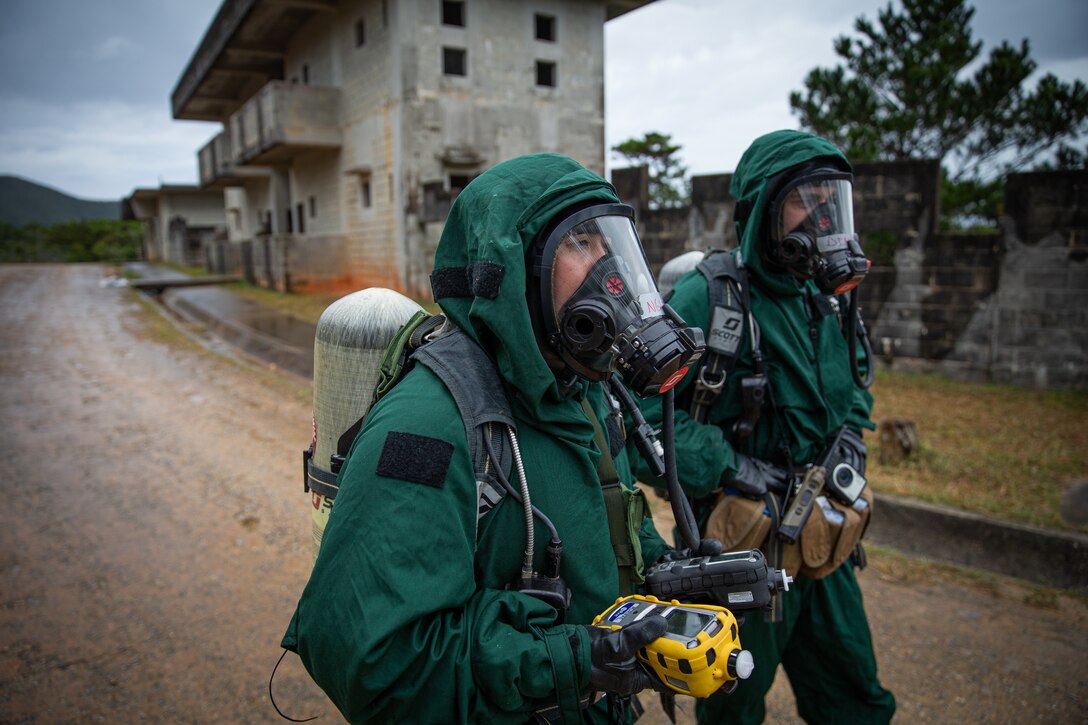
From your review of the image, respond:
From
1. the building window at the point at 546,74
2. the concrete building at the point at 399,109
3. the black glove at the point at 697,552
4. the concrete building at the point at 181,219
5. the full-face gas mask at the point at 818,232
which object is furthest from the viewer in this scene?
the concrete building at the point at 181,219

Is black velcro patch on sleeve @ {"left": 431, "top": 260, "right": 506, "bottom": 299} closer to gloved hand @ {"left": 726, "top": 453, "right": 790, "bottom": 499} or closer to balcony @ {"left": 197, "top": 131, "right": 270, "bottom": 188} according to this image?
gloved hand @ {"left": 726, "top": 453, "right": 790, "bottom": 499}

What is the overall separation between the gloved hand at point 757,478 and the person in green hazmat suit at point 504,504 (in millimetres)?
811

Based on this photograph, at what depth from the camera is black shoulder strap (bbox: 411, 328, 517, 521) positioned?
1.45 m

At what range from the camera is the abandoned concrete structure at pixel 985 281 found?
7.25 meters

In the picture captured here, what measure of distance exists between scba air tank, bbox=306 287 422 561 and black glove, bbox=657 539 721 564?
894 millimetres

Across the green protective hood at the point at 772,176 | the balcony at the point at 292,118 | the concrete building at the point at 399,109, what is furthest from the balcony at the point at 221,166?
the green protective hood at the point at 772,176

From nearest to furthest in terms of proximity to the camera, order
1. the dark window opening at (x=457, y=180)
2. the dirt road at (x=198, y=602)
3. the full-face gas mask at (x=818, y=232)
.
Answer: the full-face gas mask at (x=818, y=232)
the dirt road at (x=198, y=602)
the dark window opening at (x=457, y=180)

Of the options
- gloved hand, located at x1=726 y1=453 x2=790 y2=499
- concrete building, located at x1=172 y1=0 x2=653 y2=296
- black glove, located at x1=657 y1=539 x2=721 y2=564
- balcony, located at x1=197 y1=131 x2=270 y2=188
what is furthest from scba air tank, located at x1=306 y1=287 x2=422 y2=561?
balcony, located at x1=197 y1=131 x2=270 y2=188

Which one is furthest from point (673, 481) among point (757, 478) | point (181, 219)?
point (181, 219)

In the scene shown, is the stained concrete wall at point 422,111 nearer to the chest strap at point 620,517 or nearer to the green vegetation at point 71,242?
the chest strap at point 620,517

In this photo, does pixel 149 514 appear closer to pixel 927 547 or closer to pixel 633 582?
pixel 633 582

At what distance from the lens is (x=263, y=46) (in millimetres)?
22391

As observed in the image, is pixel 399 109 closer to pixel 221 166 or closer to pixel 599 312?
pixel 221 166

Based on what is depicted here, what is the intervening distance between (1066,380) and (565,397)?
25.4 feet
